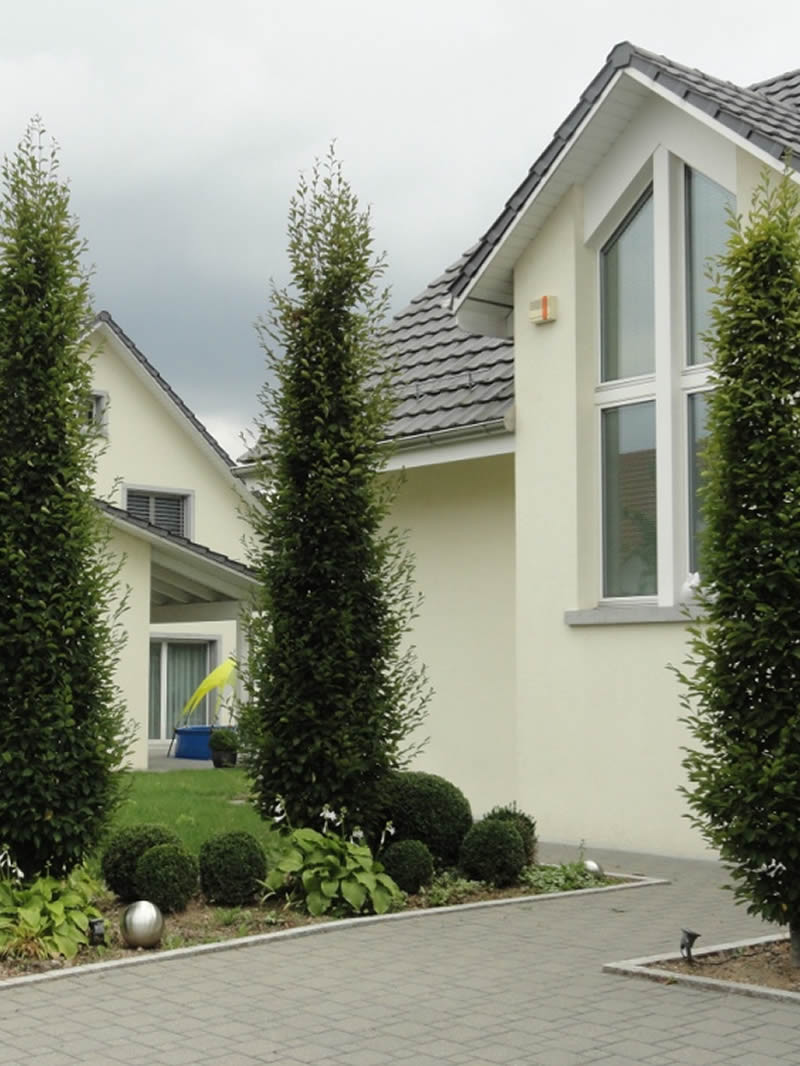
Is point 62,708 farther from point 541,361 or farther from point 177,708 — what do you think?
point 177,708

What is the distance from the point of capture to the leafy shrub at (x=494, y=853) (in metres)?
10.8

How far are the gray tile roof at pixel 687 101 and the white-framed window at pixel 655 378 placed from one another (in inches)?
30.2

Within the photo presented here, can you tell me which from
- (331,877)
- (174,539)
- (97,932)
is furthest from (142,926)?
(174,539)

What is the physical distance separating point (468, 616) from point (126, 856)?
268 inches

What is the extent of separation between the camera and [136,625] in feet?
79.2

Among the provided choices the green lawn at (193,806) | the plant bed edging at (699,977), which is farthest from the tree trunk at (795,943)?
the green lawn at (193,806)

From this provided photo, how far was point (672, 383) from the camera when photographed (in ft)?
42.7

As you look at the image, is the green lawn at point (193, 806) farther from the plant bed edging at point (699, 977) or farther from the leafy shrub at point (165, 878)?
the plant bed edging at point (699, 977)

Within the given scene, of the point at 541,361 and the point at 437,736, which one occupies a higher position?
the point at 541,361

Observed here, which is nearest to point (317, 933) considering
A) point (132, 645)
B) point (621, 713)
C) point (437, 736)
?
point (621, 713)

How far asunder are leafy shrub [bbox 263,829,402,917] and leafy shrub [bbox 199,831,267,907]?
5.4 inches

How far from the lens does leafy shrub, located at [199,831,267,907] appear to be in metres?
9.85

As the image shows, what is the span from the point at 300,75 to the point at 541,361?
5587 mm

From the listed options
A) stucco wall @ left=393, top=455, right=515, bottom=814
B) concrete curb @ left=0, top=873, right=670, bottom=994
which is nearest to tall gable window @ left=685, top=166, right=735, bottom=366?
stucco wall @ left=393, top=455, right=515, bottom=814
